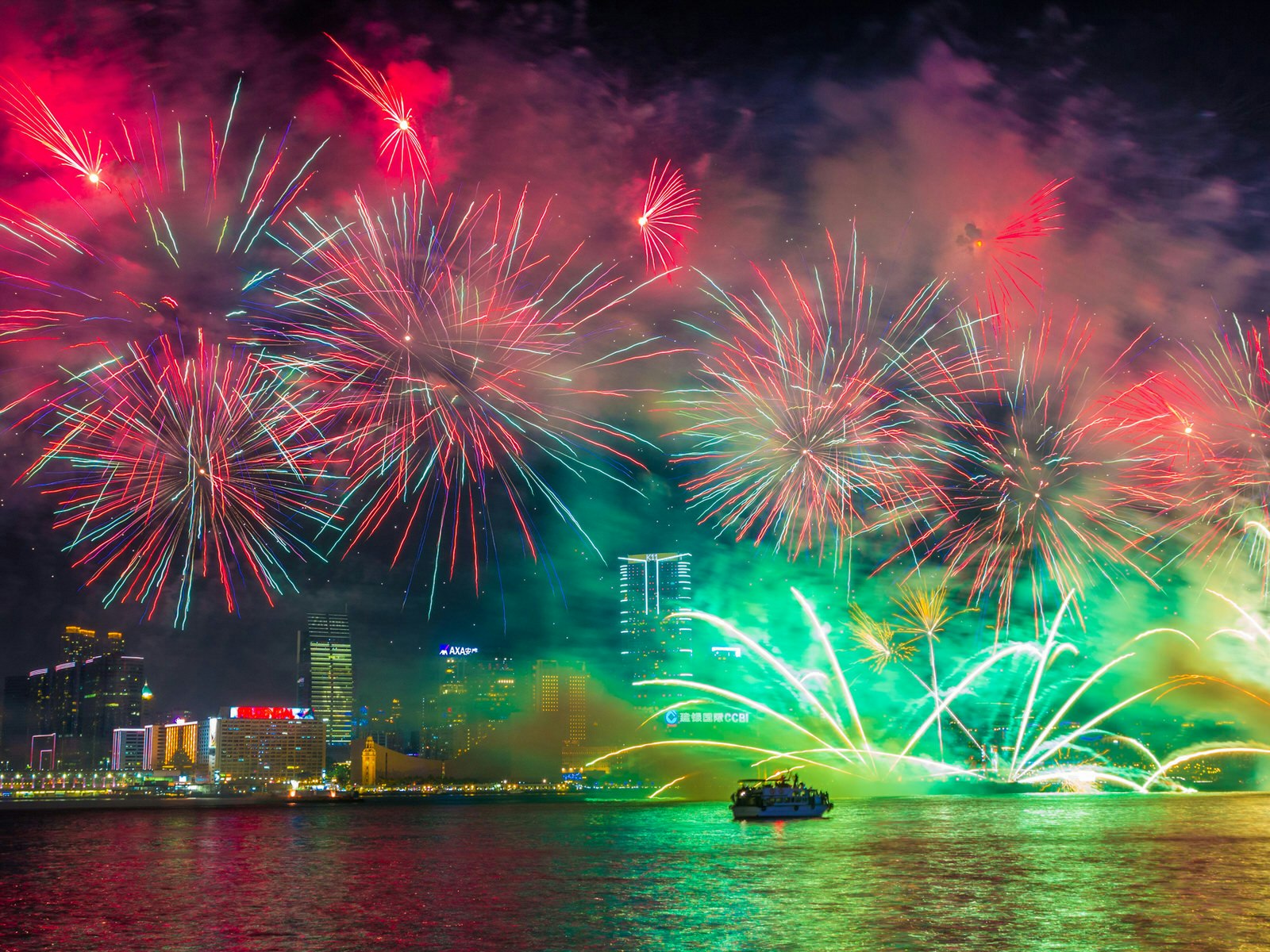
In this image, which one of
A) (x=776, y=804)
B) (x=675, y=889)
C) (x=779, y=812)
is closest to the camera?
(x=675, y=889)

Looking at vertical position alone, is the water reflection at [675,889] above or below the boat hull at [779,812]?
above

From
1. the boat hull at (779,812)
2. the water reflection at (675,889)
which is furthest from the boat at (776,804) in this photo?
the water reflection at (675,889)

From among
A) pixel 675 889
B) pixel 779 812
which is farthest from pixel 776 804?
pixel 675 889

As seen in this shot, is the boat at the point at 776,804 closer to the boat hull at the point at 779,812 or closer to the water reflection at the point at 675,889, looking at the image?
the boat hull at the point at 779,812

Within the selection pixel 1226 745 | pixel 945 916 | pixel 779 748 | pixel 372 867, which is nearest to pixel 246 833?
pixel 372 867

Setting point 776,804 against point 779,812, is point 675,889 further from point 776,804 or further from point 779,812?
point 779,812

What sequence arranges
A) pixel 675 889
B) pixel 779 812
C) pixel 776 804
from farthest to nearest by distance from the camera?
1. pixel 779 812
2. pixel 776 804
3. pixel 675 889

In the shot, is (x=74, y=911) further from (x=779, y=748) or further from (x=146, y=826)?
(x=779, y=748)

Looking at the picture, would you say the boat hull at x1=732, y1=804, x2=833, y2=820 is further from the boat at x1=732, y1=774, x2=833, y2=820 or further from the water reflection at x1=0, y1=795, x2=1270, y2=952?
the water reflection at x1=0, y1=795, x2=1270, y2=952
